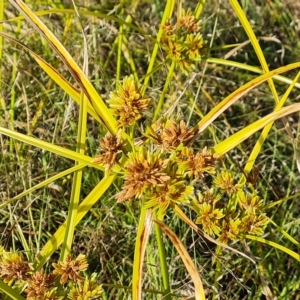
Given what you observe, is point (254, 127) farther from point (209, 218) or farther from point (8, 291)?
point (8, 291)

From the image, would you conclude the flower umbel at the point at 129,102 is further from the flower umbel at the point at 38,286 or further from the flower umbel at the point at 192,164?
the flower umbel at the point at 38,286

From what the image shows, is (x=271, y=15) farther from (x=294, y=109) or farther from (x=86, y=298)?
(x=86, y=298)

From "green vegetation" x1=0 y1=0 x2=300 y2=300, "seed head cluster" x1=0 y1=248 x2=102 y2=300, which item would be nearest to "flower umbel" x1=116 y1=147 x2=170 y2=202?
"green vegetation" x1=0 y1=0 x2=300 y2=300

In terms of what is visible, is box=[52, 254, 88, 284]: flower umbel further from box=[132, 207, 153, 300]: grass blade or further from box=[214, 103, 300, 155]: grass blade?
box=[214, 103, 300, 155]: grass blade

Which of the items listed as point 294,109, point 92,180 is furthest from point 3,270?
point 92,180

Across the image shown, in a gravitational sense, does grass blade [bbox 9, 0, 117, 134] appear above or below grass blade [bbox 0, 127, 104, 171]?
above

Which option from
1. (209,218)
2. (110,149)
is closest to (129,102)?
(110,149)

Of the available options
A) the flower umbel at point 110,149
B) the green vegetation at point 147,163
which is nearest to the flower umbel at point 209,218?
the green vegetation at point 147,163

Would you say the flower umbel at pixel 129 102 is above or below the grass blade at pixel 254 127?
above
